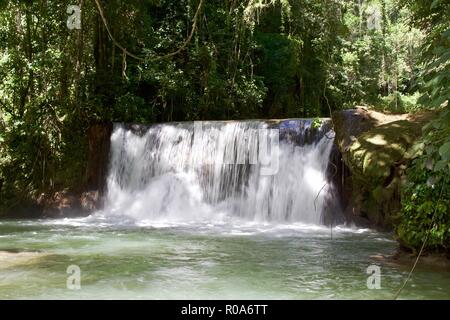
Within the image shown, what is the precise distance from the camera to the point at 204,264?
23.7ft

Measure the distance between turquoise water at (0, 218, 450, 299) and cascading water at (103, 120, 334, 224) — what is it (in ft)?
4.74

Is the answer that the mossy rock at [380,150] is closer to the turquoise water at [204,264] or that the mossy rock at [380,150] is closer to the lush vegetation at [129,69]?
the turquoise water at [204,264]

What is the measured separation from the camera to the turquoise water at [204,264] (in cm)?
579

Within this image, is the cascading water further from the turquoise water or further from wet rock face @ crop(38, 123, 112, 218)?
the turquoise water

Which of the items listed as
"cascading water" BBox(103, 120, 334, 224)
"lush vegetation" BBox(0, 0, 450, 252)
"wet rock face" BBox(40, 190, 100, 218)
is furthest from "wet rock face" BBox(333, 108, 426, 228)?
"wet rock face" BBox(40, 190, 100, 218)

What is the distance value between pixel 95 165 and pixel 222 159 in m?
3.80

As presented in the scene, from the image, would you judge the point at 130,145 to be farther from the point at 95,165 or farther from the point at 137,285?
the point at 137,285

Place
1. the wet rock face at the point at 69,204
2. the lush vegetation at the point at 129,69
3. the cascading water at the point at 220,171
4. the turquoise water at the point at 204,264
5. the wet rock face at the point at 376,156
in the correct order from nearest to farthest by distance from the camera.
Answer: the turquoise water at the point at 204,264 < the wet rock face at the point at 376,156 < the cascading water at the point at 220,171 < the wet rock face at the point at 69,204 < the lush vegetation at the point at 129,69

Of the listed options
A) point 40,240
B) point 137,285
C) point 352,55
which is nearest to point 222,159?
point 40,240

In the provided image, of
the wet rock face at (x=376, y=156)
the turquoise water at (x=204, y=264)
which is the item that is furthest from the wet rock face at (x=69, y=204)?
the wet rock face at (x=376, y=156)

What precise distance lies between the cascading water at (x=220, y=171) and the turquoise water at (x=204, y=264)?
1.45 metres

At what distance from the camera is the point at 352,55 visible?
996 inches

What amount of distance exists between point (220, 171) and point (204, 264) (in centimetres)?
623

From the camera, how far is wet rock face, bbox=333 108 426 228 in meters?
9.33
